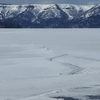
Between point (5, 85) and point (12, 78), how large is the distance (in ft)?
2.79

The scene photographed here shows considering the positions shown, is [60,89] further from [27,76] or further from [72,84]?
[27,76]

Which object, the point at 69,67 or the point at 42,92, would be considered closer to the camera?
the point at 42,92

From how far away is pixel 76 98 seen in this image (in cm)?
565

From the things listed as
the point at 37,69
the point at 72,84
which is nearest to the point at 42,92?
the point at 72,84

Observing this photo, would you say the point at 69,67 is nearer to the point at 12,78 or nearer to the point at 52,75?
the point at 52,75

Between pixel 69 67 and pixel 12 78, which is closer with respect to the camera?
pixel 12 78

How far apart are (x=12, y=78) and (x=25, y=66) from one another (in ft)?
Result: 6.44

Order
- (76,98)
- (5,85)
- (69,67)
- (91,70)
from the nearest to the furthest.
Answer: (76,98) → (5,85) → (91,70) → (69,67)

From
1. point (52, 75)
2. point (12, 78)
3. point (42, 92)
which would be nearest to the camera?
point (42, 92)

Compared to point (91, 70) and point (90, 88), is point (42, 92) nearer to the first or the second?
point (90, 88)

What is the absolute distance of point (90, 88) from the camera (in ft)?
21.0

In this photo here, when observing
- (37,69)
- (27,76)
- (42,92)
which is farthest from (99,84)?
Result: (37,69)

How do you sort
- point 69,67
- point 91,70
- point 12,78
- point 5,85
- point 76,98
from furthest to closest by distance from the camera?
point 69,67, point 91,70, point 12,78, point 5,85, point 76,98

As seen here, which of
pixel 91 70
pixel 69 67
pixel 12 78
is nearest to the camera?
pixel 12 78
